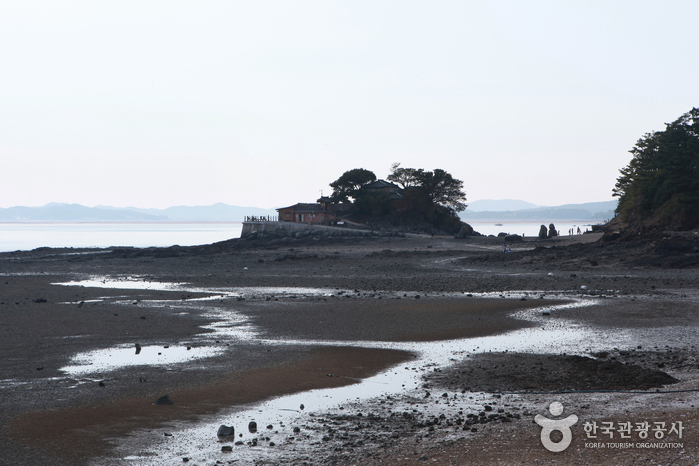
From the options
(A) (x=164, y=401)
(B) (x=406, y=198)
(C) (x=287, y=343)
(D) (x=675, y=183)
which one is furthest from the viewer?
(B) (x=406, y=198)

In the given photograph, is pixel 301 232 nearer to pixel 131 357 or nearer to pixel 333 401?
pixel 131 357

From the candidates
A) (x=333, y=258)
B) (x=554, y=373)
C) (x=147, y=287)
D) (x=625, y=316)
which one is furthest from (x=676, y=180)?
(x=554, y=373)

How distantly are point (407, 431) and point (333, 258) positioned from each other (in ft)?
125

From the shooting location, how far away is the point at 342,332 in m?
16.8

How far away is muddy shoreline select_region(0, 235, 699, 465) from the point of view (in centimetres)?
821

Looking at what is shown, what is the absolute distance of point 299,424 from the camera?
349 inches

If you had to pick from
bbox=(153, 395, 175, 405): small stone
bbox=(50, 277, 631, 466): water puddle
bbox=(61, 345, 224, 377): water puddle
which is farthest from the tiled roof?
bbox=(153, 395, 175, 405): small stone

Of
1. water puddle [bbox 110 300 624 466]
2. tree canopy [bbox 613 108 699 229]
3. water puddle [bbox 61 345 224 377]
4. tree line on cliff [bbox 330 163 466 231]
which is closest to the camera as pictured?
water puddle [bbox 110 300 624 466]

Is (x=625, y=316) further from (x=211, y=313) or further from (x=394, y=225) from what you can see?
(x=394, y=225)

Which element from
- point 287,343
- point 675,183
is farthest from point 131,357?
point 675,183

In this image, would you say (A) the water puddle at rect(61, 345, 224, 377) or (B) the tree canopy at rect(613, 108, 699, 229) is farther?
A: (B) the tree canopy at rect(613, 108, 699, 229)

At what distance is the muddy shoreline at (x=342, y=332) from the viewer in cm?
821

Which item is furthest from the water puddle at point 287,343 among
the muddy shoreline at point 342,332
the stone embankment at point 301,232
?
the stone embankment at point 301,232

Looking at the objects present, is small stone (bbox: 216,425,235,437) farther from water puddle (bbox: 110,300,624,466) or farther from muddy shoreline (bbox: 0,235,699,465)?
muddy shoreline (bbox: 0,235,699,465)
